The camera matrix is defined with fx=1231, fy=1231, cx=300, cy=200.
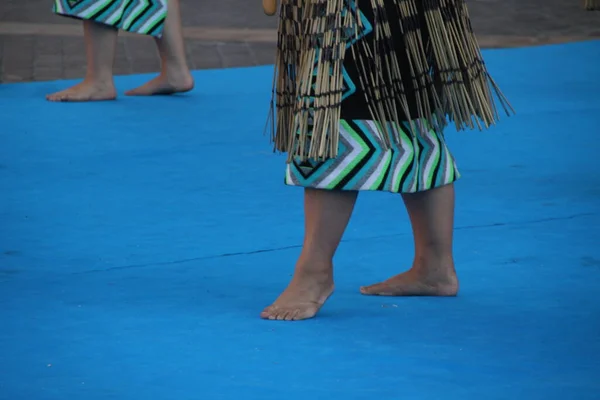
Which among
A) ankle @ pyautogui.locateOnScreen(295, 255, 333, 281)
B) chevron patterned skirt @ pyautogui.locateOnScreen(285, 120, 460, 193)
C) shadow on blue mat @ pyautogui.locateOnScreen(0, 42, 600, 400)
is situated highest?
chevron patterned skirt @ pyautogui.locateOnScreen(285, 120, 460, 193)

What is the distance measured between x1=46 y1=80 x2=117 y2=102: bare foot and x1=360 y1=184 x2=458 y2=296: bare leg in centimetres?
268

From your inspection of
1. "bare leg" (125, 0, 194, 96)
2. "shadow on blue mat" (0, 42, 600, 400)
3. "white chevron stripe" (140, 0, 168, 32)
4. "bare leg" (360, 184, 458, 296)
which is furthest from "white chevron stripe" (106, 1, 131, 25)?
"bare leg" (360, 184, 458, 296)

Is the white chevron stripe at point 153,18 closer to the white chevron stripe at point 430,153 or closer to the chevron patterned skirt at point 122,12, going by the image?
the chevron patterned skirt at point 122,12

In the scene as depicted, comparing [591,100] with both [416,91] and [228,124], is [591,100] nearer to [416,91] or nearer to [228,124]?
[228,124]

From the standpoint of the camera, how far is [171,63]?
200 inches

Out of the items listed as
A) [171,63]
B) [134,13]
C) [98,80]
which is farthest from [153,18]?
[98,80]

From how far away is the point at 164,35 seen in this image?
5.00 m

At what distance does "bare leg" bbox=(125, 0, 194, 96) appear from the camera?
16.4ft

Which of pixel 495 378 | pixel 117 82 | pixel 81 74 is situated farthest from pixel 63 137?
pixel 495 378

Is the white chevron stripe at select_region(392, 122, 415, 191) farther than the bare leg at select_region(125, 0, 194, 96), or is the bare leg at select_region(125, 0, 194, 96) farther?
the bare leg at select_region(125, 0, 194, 96)

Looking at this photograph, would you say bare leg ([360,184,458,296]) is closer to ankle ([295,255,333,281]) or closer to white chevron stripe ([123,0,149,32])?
ankle ([295,255,333,281])

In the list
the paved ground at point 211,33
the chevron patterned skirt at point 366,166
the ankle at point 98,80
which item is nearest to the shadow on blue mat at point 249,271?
the chevron patterned skirt at point 366,166

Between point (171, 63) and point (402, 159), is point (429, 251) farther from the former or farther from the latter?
point (171, 63)

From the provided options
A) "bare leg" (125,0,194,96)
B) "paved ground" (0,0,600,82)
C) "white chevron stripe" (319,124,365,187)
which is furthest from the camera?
"paved ground" (0,0,600,82)
